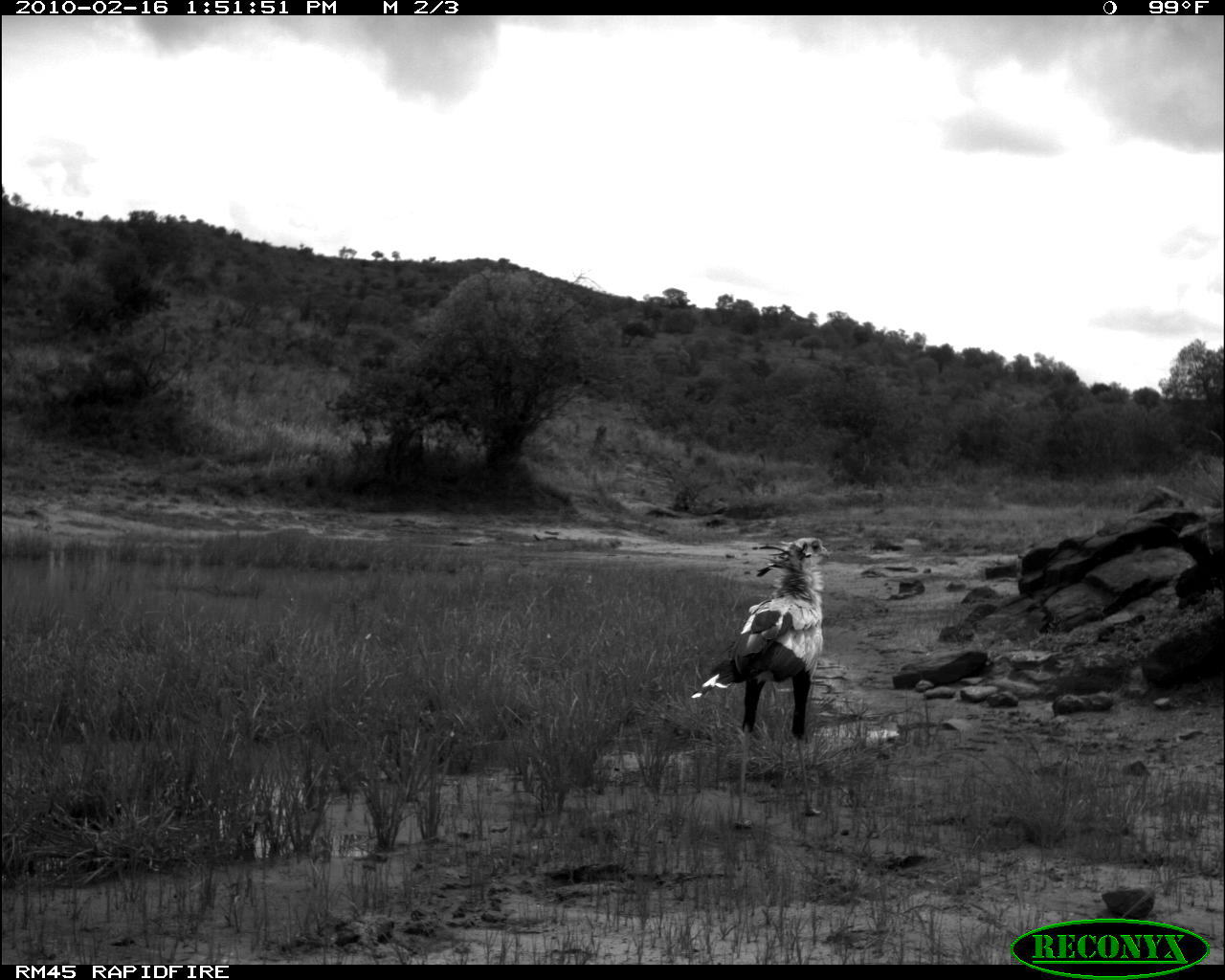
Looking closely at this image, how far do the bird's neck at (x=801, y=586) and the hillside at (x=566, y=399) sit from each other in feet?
4.45

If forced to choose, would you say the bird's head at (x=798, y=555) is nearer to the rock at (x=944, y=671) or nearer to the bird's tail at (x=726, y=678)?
the bird's tail at (x=726, y=678)

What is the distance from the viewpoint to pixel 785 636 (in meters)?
1.64

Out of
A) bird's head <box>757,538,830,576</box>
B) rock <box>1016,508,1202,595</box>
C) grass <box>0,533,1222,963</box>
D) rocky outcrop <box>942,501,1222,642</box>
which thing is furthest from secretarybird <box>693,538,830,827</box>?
rock <box>1016,508,1202,595</box>

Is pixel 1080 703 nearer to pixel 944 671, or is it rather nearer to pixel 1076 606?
pixel 1076 606

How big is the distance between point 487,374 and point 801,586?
28.2m

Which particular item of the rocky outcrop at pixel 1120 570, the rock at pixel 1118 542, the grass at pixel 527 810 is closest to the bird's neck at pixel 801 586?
the grass at pixel 527 810

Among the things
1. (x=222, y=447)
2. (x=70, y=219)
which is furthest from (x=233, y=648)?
(x=70, y=219)

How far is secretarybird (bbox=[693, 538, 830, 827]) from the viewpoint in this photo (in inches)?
62.9

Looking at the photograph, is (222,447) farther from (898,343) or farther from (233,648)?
A: (898,343)

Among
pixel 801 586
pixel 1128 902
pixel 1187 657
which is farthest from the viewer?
pixel 1187 657

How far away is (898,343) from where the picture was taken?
14.5 ft

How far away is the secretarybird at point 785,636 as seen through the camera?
5.24 feet

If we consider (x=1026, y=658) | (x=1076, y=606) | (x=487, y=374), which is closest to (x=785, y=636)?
(x=1026, y=658)

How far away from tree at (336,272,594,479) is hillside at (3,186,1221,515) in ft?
1.86
